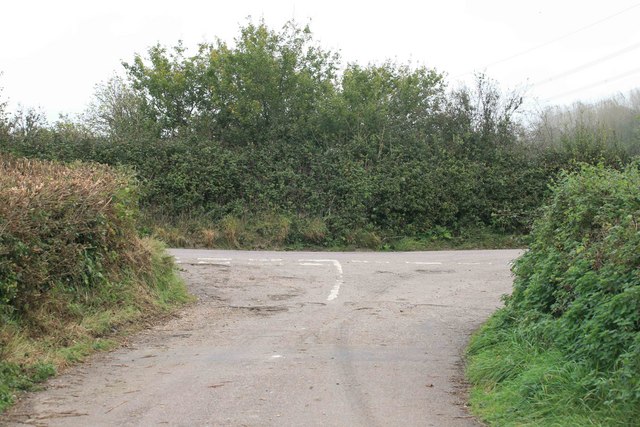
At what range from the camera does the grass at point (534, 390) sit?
18.8 feet

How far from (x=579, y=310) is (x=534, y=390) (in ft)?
2.75

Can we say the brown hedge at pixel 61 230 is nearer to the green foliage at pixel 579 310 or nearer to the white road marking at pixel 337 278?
the white road marking at pixel 337 278

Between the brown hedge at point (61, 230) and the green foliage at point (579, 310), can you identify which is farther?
the brown hedge at point (61, 230)

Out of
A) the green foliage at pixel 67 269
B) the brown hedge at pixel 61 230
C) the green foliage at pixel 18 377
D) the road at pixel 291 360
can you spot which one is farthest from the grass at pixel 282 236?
the green foliage at pixel 18 377

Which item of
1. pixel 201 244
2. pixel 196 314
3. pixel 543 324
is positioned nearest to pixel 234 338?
pixel 196 314

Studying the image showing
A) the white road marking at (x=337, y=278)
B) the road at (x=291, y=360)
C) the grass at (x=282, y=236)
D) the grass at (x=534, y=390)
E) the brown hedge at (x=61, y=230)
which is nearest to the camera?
the grass at (x=534, y=390)

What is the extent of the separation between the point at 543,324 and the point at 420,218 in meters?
18.3

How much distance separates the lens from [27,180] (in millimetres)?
9805

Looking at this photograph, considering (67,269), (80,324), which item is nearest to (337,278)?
(67,269)

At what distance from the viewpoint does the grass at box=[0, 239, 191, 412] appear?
7.75 meters

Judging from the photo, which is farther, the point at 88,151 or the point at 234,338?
the point at 88,151

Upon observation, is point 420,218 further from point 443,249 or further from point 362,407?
point 362,407

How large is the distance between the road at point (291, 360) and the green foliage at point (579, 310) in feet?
2.09

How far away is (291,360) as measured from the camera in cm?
880
